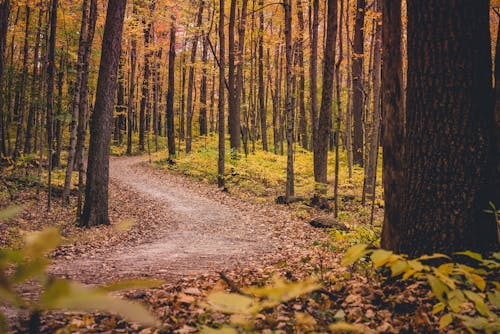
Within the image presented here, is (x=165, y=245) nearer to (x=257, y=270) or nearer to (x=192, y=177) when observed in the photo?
(x=257, y=270)

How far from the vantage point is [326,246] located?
755 cm

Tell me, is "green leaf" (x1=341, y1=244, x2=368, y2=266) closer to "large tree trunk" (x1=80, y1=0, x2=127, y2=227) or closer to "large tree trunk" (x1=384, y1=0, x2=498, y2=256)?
"large tree trunk" (x1=384, y1=0, x2=498, y2=256)

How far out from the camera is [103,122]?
11.0m

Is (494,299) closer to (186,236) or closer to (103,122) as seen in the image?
(186,236)

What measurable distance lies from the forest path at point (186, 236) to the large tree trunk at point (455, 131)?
3472 mm

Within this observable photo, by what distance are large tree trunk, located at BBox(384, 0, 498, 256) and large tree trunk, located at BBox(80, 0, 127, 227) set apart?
9.15m

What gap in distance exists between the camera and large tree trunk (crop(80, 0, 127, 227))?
10695 mm

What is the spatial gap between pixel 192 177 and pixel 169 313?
Result: 52.8 ft

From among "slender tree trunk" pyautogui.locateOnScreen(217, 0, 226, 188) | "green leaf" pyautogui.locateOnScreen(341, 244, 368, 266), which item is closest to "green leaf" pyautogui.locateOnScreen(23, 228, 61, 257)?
"green leaf" pyautogui.locateOnScreen(341, 244, 368, 266)

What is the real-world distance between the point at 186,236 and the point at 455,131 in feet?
23.8

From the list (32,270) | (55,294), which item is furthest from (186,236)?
(55,294)

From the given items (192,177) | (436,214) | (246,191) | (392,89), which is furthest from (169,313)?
(192,177)

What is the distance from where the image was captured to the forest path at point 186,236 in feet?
20.5

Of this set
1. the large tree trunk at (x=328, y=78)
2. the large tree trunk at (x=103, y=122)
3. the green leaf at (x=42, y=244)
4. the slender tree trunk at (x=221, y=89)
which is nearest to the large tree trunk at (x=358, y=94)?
the large tree trunk at (x=328, y=78)
